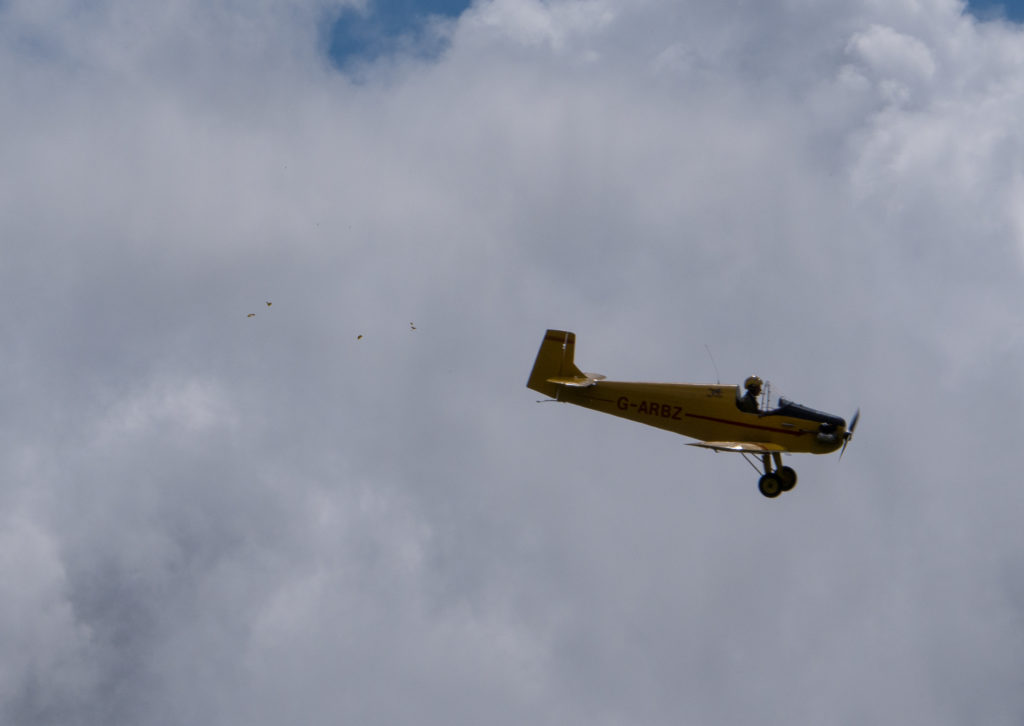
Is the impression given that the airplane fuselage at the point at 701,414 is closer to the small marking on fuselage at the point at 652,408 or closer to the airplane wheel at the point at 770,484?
the small marking on fuselage at the point at 652,408

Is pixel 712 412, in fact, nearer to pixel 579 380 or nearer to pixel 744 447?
pixel 744 447

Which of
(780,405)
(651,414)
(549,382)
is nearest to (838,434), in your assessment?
(780,405)

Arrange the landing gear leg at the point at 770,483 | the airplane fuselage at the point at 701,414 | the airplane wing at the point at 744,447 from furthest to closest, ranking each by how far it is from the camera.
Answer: the airplane fuselage at the point at 701,414 → the landing gear leg at the point at 770,483 → the airplane wing at the point at 744,447

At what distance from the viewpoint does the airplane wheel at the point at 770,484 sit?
4253cm

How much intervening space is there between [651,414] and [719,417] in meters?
2.92

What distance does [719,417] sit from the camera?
4447 centimetres

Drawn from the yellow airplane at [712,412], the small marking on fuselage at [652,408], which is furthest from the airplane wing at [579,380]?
the small marking on fuselage at [652,408]

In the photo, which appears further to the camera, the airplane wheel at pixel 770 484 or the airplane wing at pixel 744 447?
the airplane wheel at pixel 770 484

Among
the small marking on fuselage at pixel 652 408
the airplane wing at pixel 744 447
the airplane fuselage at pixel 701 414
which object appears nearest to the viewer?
the airplane wing at pixel 744 447

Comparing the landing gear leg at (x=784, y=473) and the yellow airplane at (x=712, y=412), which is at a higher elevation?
the yellow airplane at (x=712, y=412)

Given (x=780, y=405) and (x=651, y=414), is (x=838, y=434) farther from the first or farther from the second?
(x=651, y=414)

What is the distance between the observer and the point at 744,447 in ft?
136

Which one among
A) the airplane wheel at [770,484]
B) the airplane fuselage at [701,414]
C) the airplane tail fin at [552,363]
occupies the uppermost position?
the airplane tail fin at [552,363]

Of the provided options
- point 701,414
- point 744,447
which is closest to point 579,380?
point 701,414
